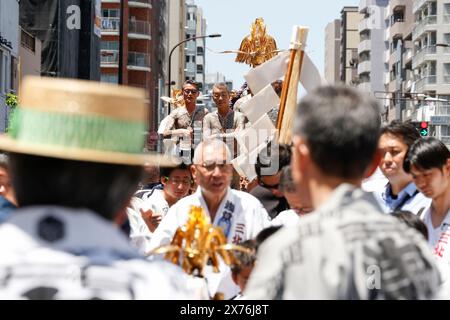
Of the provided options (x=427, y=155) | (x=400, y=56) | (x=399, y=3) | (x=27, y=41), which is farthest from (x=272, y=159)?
(x=399, y=3)

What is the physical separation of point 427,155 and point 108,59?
3274 inches

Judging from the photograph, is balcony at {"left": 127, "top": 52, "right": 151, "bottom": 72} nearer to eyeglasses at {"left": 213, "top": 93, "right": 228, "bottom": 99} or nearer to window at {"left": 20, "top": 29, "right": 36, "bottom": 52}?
window at {"left": 20, "top": 29, "right": 36, "bottom": 52}

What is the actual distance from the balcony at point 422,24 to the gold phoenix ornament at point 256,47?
8486 cm

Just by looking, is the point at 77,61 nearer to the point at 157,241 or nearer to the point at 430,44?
the point at 430,44

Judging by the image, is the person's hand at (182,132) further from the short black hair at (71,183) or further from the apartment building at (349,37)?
the apartment building at (349,37)

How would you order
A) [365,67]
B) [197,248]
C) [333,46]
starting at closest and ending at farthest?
[197,248]
[365,67]
[333,46]

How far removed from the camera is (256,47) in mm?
16891

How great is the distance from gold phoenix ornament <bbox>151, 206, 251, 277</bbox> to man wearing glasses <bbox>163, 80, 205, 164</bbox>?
8557mm

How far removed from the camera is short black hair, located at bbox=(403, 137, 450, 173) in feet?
25.4

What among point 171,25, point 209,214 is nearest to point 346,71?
point 171,25

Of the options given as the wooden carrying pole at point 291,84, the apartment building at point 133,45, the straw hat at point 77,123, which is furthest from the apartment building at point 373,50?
the straw hat at point 77,123

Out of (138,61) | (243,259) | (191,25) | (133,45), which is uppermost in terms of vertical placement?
(191,25)

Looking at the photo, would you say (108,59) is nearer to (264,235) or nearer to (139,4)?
(139,4)

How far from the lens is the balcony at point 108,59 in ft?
292
